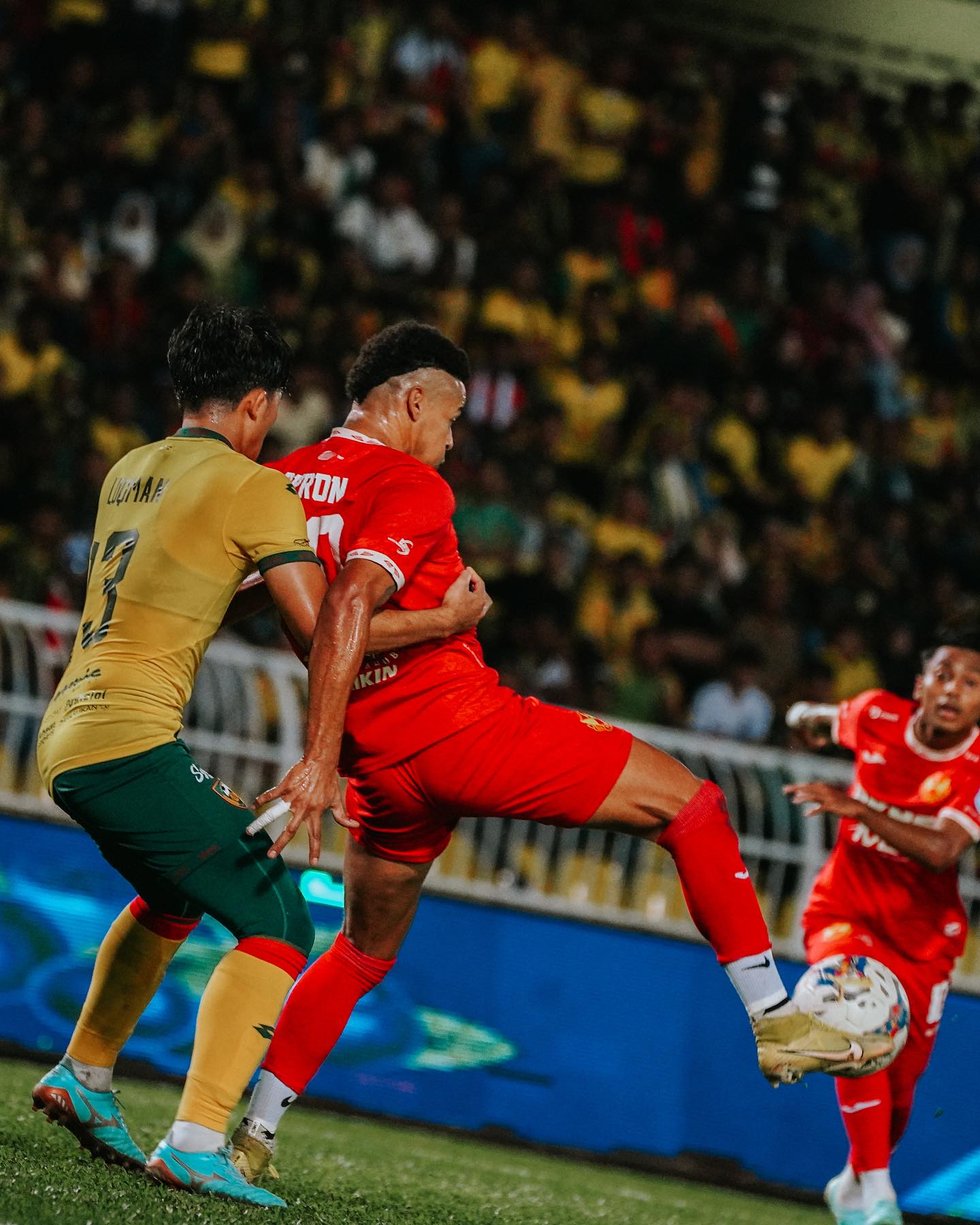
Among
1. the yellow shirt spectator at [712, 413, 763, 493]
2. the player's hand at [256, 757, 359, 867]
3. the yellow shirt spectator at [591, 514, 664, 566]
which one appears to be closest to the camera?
the player's hand at [256, 757, 359, 867]

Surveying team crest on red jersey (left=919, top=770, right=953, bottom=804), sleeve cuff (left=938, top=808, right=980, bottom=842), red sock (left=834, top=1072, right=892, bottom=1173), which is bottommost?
red sock (left=834, top=1072, right=892, bottom=1173)

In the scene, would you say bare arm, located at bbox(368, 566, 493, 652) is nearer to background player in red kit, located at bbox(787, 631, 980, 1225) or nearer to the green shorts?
the green shorts

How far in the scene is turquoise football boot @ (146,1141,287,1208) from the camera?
14.0 feet

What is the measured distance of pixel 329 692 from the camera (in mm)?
4348

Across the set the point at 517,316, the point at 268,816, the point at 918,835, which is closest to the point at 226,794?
the point at 268,816

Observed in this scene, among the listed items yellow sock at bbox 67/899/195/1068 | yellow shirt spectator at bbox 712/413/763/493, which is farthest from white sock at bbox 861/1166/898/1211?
yellow shirt spectator at bbox 712/413/763/493

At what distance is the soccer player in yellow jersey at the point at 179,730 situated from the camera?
4.27 metres

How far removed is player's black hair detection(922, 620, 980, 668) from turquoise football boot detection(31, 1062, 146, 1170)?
10.3 ft

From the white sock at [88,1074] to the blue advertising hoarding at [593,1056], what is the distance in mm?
3387

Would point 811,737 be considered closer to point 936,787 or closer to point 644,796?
point 936,787

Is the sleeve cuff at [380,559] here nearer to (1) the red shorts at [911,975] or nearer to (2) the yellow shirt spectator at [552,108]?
(1) the red shorts at [911,975]

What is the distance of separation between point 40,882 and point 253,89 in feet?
22.5

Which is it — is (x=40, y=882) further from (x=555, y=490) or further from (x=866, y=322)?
(x=866, y=322)

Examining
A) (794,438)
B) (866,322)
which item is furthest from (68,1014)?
(866,322)
